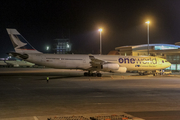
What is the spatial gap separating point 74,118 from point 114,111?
2.28m

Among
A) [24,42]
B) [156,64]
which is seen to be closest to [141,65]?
[156,64]

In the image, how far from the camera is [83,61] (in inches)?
1150

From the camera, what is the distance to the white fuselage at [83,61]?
27.3 metres

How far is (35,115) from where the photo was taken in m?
7.98

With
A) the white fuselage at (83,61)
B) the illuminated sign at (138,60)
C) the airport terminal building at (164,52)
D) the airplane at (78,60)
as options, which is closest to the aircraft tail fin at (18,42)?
the airplane at (78,60)

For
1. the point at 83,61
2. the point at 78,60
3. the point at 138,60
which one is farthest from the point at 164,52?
the point at 78,60

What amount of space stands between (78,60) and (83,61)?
0.76 m

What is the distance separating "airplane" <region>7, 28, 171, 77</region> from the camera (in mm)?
26823

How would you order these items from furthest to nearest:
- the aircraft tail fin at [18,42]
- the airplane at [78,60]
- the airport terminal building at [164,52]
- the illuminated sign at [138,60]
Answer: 1. the airport terminal building at [164,52]
2. the illuminated sign at [138,60]
3. the airplane at [78,60]
4. the aircraft tail fin at [18,42]

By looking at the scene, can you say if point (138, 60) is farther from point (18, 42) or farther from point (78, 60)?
point (18, 42)

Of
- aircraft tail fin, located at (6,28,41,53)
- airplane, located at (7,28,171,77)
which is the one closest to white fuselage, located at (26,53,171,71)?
airplane, located at (7,28,171,77)

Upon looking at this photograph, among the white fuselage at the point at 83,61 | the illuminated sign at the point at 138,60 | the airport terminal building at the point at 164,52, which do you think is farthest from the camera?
the airport terminal building at the point at 164,52

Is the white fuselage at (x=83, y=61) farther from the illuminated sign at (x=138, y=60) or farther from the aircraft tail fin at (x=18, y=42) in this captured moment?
the aircraft tail fin at (x=18, y=42)

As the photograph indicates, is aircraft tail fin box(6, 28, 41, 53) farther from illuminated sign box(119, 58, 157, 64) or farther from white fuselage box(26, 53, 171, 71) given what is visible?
illuminated sign box(119, 58, 157, 64)
